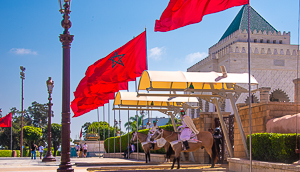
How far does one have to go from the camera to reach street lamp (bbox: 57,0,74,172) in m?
12.2

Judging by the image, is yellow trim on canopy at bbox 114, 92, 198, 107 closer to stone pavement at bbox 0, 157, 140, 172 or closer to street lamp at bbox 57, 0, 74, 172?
stone pavement at bbox 0, 157, 140, 172

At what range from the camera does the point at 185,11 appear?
407 inches

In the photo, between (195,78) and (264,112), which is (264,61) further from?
(264,112)

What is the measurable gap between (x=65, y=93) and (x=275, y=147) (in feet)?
22.0

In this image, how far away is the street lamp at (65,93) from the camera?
12.2 metres

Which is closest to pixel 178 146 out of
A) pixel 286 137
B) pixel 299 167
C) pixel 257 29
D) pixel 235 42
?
pixel 286 137

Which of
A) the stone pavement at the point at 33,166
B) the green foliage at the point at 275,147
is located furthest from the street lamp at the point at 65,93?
the green foliage at the point at 275,147

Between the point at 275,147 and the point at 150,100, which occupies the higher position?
the point at 150,100

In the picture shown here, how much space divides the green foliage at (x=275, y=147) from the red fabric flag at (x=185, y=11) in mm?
4384

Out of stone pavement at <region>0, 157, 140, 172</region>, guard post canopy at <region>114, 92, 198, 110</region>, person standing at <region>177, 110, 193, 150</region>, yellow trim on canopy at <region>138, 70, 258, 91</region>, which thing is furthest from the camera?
guard post canopy at <region>114, 92, 198, 110</region>

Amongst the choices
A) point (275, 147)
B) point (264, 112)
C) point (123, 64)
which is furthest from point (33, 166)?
point (275, 147)

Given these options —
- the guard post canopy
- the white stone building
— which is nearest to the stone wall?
the guard post canopy

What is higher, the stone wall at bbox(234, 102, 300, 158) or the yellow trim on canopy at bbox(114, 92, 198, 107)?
the yellow trim on canopy at bbox(114, 92, 198, 107)

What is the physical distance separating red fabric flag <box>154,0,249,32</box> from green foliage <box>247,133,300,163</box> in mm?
4384
